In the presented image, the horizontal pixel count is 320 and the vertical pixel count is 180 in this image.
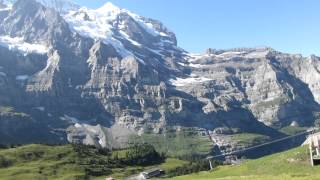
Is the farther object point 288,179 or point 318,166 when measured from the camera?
point 318,166

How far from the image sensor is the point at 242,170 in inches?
4537

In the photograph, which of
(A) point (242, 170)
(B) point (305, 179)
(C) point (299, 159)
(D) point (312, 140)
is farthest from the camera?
(A) point (242, 170)

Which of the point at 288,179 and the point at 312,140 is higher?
the point at 312,140

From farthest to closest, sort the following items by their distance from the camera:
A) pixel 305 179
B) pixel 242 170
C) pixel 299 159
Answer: pixel 242 170 → pixel 299 159 → pixel 305 179

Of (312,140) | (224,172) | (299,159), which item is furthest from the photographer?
(224,172)

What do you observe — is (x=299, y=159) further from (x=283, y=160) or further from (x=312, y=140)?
(x=312, y=140)

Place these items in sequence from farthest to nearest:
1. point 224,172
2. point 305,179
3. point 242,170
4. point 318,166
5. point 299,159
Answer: point 224,172 → point 242,170 → point 299,159 → point 318,166 → point 305,179

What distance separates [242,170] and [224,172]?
37.5 feet

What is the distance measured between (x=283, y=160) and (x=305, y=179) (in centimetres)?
5312

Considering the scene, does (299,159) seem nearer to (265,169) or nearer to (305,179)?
(265,169)

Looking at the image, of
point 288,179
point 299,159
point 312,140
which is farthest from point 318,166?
point 288,179

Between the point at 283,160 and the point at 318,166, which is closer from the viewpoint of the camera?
the point at 318,166

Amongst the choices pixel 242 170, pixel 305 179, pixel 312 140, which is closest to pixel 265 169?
pixel 242 170

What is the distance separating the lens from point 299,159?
322 ft
